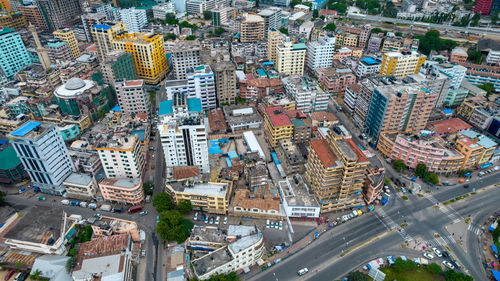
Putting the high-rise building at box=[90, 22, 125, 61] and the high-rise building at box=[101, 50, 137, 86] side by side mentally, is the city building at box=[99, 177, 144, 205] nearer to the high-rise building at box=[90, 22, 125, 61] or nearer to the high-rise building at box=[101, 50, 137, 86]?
the high-rise building at box=[101, 50, 137, 86]

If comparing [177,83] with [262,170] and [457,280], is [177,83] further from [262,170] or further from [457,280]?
[457,280]

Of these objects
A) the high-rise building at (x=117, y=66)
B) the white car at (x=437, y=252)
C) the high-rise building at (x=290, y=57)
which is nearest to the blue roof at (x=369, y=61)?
the high-rise building at (x=290, y=57)

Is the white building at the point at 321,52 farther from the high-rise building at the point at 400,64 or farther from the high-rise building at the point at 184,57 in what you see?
the high-rise building at the point at 184,57

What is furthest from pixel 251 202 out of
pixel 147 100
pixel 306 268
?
pixel 147 100

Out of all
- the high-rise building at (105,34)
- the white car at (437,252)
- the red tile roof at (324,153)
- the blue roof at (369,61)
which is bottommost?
the white car at (437,252)

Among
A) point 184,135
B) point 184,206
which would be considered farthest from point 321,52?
point 184,206
